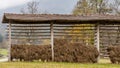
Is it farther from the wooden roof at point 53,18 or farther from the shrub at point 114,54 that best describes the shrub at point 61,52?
the wooden roof at point 53,18

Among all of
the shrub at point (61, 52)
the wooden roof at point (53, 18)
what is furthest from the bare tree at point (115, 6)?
the shrub at point (61, 52)

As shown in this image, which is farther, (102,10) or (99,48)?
(102,10)

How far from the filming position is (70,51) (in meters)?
27.8

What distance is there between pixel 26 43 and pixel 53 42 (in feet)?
5.89

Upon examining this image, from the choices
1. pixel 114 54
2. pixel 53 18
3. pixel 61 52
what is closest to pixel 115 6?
pixel 114 54

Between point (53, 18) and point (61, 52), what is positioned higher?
point (53, 18)

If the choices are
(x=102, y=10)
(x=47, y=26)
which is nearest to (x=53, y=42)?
(x=47, y=26)

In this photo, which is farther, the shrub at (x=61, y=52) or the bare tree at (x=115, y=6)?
the bare tree at (x=115, y=6)

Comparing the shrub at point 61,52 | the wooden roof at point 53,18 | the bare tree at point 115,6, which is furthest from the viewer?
the bare tree at point 115,6

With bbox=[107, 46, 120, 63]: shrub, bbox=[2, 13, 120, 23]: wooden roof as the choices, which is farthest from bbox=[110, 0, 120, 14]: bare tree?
bbox=[107, 46, 120, 63]: shrub

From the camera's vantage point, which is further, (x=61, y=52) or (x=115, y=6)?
(x=115, y=6)

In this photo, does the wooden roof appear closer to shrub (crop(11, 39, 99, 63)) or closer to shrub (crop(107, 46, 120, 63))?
shrub (crop(11, 39, 99, 63))

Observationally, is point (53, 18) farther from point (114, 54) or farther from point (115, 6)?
point (115, 6)

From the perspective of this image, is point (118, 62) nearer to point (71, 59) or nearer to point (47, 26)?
point (71, 59)
